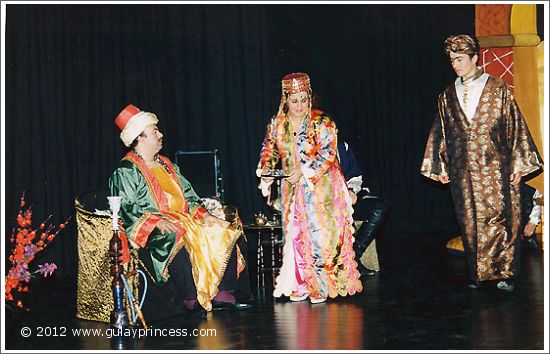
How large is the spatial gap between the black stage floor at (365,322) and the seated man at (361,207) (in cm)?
31

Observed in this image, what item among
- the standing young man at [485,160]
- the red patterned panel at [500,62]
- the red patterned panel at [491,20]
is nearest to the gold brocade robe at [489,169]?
the standing young man at [485,160]

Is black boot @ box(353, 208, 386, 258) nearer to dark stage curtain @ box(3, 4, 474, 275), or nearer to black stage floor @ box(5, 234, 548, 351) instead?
black stage floor @ box(5, 234, 548, 351)

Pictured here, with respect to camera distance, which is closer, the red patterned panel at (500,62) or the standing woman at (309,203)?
the standing woman at (309,203)

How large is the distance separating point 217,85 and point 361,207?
A: 6.59 ft

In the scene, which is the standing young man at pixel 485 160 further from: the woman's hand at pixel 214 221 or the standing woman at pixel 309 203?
the woman's hand at pixel 214 221

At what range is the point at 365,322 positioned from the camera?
464 cm

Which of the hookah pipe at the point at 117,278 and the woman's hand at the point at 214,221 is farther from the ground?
the woman's hand at the point at 214,221

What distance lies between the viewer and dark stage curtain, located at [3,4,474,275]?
256 inches

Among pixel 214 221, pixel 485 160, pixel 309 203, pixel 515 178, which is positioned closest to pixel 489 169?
pixel 485 160

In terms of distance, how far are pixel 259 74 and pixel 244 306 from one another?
3.19 metres

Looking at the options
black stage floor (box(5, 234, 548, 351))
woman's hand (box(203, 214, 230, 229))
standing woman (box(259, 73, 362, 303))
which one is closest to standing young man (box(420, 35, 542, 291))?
black stage floor (box(5, 234, 548, 351))

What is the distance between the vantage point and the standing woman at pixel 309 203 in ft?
17.2

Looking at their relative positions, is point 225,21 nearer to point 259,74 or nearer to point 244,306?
point 259,74

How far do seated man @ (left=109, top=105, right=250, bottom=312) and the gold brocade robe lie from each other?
1412mm
